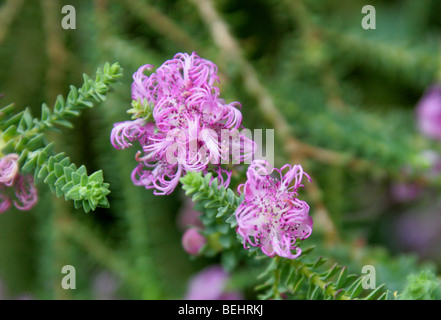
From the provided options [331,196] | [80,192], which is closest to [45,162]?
[80,192]

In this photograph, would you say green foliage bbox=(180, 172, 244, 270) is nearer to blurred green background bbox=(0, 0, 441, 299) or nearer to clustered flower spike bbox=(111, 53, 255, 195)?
clustered flower spike bbox=(111, 53, 255, 195)

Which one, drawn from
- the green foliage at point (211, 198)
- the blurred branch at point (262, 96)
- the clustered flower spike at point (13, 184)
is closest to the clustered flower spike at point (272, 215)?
the green foliage at point (211, 198)

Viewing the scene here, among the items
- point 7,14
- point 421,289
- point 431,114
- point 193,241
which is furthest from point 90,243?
point 431,114

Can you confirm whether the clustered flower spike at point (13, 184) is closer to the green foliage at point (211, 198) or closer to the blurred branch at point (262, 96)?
Result: the green foliage at point (211, 198)

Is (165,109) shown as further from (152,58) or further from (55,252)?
(55,252)

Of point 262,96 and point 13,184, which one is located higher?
point 262,96

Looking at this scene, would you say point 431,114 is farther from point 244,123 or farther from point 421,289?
point 421,289
